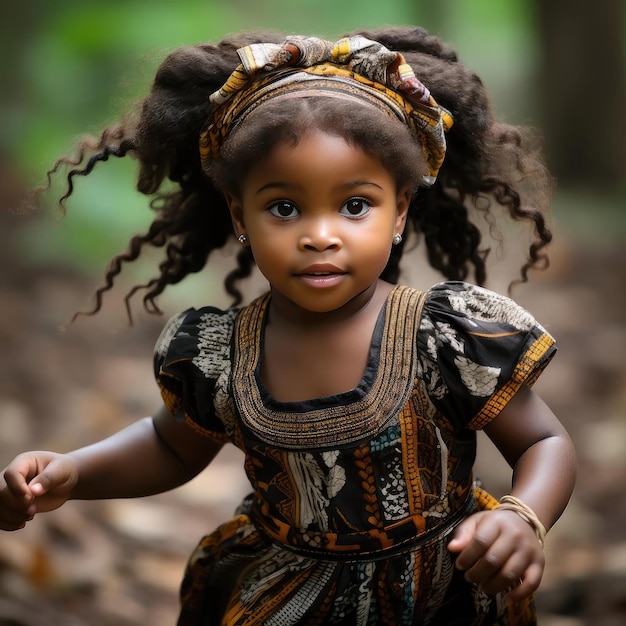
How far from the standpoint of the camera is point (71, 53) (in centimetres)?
572

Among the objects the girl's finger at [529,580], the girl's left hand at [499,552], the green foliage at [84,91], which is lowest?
the girl's finger at [529,580]

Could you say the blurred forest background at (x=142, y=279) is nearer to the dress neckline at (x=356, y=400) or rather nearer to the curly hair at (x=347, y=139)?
the curly hair at (x=347, y=139)

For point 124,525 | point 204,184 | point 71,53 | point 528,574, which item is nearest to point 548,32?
point 71,53

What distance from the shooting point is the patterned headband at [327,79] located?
1.86 m

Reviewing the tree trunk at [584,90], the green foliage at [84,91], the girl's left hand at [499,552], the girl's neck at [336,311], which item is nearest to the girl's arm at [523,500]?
the girl's left hand at [499,552]

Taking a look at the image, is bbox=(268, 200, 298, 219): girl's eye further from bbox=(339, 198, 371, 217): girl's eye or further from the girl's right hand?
the girl's right hand

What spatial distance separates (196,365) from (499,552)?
2.30 feet

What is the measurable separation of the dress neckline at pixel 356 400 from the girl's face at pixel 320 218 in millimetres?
102

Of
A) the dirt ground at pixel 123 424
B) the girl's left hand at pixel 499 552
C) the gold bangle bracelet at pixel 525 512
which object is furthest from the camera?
the dirt ground at pixel 123 424

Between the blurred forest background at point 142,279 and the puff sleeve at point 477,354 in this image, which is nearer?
the puff sleeve at point 477,354

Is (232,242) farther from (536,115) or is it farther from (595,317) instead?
(536,115)

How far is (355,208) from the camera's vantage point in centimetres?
184

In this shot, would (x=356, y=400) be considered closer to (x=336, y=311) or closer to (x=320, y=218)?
(x=336, y=311)

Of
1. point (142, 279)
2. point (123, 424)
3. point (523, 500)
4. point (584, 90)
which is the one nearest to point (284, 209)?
point (523, 500)
